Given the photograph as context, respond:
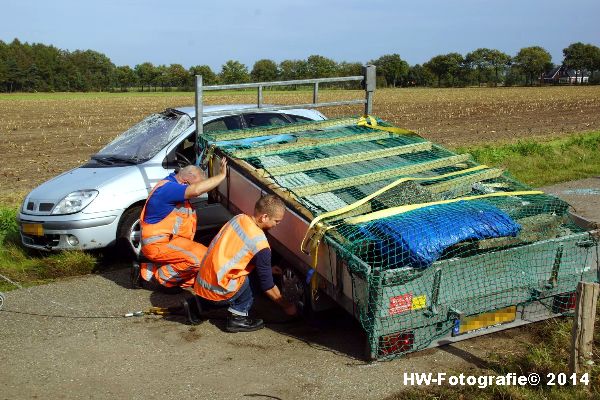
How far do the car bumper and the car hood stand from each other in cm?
28

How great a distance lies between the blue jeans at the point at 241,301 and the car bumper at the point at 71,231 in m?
2.36

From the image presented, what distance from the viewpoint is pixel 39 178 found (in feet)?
48.4

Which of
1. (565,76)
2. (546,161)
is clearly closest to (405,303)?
(546,161)

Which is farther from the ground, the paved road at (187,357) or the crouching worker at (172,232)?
the crouching worker at (172,232)

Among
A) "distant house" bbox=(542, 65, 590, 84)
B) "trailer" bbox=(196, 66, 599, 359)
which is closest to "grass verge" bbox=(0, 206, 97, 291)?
"trailer" bbox=(196, 66, 599, 359)

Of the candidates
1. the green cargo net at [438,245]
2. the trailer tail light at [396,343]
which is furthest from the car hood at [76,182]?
the trailer tail light at [396,343]

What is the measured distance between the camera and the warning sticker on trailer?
14.3 feet

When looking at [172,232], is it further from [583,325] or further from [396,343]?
[583,325]

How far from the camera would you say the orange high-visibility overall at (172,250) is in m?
6.10

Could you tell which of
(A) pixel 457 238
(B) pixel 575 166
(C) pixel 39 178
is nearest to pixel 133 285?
(A) pixel 457 238

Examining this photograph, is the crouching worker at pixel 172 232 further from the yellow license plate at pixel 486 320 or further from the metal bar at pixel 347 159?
the yellow license plate at pixel 486 320

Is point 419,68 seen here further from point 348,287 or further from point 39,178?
point 348,287

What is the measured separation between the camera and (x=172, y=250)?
20.0 feet

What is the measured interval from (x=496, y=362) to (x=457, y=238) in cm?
102
